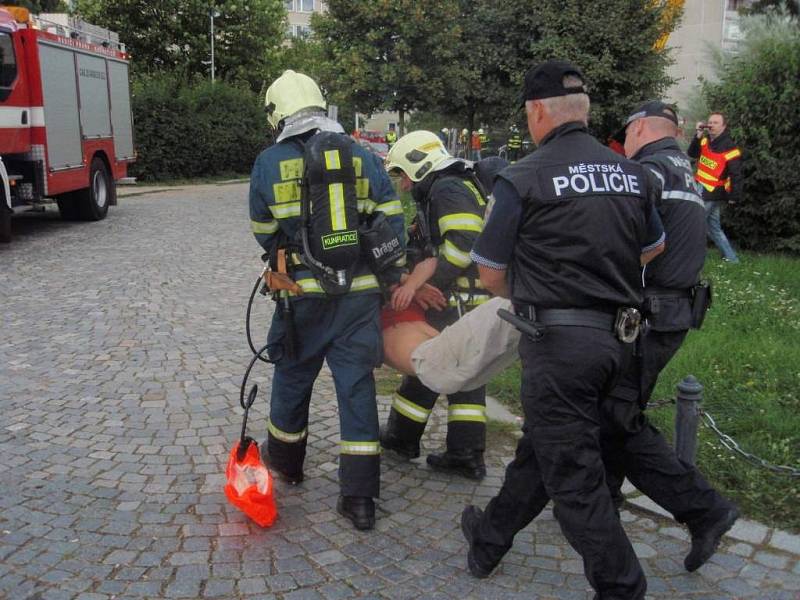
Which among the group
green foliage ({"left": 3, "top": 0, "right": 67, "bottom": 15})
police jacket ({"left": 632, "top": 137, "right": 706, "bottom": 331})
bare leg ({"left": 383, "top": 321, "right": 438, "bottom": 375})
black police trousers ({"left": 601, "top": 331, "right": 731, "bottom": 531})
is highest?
green foliage ({"left": 3, "top": 0, "right": 67, "bottom": 15})

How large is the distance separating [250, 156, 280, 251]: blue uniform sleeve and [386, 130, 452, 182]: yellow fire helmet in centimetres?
80

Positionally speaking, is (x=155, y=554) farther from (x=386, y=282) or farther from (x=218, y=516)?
(x=386, y=282)

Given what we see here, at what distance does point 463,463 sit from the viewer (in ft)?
13.8

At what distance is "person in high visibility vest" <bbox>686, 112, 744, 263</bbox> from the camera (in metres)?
9.13

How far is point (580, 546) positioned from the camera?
2832mm

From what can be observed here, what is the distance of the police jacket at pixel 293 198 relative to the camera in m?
3.56

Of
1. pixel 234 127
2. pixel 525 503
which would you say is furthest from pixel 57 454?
pixel 234 127

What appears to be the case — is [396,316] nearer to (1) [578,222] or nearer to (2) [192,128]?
(1) [578,222]

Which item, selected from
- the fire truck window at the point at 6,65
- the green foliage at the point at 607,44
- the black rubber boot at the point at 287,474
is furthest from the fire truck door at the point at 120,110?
the black rubber boot at the point at 287,474

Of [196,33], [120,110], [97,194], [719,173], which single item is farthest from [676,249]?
[196,33]

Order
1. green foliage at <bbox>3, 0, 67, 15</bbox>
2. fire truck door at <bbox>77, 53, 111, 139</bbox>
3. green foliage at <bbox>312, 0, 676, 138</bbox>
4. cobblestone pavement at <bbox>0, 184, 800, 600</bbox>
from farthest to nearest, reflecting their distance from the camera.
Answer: green foliage at <bbox>3, 0, 67, 15</bbox>
green foliage at <bbox>312, 0, 676, 138</bbox>
fire truck door at <bbox>77, 53, 111, 139</bbox>
cobblestone pavement at <bbox>0, 184, 800, 600</bbox>

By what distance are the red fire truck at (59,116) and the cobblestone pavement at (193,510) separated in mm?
5880

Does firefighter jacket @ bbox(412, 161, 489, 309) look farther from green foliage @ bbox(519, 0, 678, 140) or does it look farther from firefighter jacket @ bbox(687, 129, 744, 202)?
green foliage @ bbox(519, 0, 678, 140)

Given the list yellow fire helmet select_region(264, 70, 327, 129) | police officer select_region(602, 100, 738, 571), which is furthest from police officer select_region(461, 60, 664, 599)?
yellow fire helmet select_region(264, 70, 327, 129)
